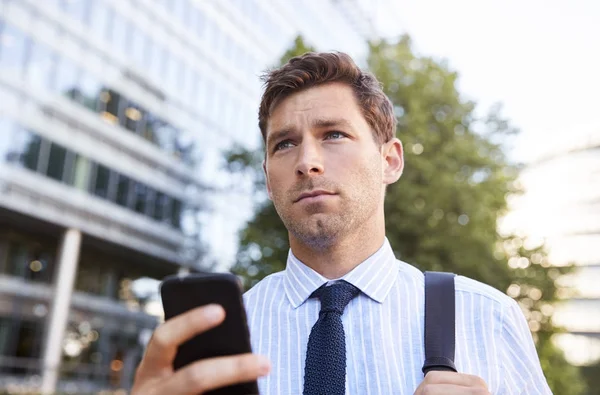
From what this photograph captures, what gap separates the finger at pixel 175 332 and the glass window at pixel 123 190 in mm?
23434

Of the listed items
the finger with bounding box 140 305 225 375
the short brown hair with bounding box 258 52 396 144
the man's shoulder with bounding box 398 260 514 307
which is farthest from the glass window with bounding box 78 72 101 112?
the finger with bounding box 140 305 225 375

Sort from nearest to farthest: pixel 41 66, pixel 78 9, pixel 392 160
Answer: pixel 392 160 → pixel 41 66 → pixel 78 9

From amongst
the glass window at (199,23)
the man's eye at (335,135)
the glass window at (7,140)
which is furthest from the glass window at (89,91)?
the man's eye at (335,135)

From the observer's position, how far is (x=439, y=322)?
5.85 ft

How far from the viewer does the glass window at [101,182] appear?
22.4 m

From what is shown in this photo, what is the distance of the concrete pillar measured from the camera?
68.1 feet

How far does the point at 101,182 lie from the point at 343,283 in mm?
22214

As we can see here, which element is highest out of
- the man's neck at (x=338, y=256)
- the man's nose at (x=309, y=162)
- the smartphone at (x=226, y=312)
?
the man's nose at (x=309, y=162)

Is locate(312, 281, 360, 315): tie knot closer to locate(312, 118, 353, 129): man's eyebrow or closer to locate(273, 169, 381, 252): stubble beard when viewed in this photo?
locate(273, 169, 381, 252): stubble beard

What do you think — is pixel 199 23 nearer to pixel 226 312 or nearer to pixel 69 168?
pixel 69 168

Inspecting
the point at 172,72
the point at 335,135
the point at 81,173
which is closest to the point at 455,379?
the point at 335,135

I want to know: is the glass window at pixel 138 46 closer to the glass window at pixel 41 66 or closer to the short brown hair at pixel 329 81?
the glass window at pixel 41 66

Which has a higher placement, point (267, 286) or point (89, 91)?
point (89, 91)

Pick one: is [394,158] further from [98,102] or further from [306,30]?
[306,30]
